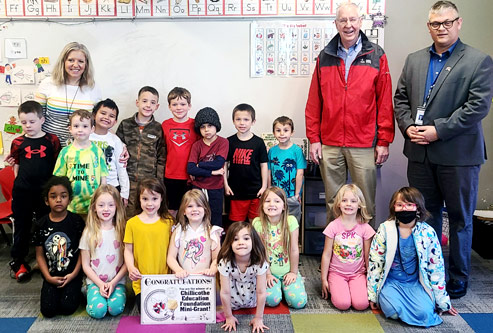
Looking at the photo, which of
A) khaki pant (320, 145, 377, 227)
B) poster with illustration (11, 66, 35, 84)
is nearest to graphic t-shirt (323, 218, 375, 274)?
khaki pant (320, 145, 377, 227)

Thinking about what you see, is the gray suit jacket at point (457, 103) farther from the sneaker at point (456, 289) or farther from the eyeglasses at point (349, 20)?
the sneaker at point (456, 289)

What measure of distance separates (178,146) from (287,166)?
789mm

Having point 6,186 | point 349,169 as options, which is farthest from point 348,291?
point 6,186

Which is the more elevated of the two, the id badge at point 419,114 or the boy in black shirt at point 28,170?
the id badge at point 419,114

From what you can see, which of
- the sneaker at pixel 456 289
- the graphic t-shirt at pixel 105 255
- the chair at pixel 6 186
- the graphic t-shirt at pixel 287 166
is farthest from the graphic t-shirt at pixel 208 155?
the sneaker at pixel 456 289

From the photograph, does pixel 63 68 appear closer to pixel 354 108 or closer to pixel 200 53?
pixel 200 53

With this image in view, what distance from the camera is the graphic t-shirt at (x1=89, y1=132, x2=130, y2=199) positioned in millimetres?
3057

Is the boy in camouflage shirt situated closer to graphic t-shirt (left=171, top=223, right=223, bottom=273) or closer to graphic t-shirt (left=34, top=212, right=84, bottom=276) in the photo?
graphic t-shirt (left=34, top=212, right=84, bottom=276)

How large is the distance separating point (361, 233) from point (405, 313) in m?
0.52

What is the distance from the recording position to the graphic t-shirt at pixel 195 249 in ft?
8.78

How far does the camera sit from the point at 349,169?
318 cm

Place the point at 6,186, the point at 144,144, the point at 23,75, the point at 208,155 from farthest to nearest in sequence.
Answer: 1. the point at 23,75
2. the point at 6,186
3. the point at 144,144
4. the point at 208,155

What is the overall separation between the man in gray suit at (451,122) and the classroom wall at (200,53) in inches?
38.6

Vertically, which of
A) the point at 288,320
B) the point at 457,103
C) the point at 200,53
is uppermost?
the point at 200,53
